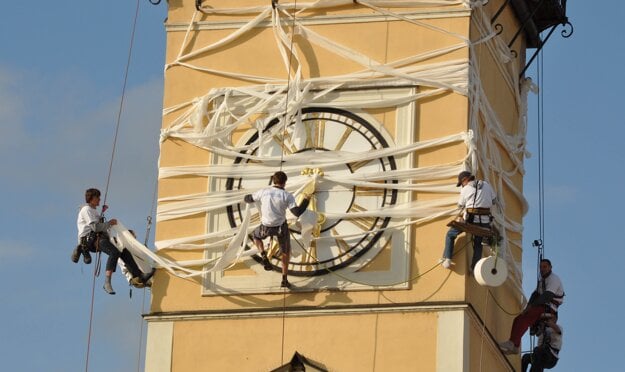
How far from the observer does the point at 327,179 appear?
28000 millimetres

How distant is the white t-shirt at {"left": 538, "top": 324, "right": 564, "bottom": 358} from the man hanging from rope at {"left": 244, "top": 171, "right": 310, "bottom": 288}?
10.3 ft

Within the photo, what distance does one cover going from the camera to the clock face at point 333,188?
27750mm

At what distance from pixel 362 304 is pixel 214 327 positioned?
1528mm

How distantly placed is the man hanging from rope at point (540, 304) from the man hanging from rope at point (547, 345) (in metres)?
0.10

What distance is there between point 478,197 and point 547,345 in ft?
7.99

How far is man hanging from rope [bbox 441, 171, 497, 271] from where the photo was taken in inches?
1075

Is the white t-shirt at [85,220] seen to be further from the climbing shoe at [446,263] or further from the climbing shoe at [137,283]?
the climbing shoe at [446,263]

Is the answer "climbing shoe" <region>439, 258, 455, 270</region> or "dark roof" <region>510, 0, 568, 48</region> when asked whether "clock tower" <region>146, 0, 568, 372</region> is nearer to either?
"climbing shoe" <region>439, 258, 455, 270</region>

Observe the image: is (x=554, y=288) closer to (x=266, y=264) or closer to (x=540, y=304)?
(x=540, y=304)

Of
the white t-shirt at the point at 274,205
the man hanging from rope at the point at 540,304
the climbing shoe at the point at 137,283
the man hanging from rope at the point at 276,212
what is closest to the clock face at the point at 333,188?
the man hanging from rope at the point at 276,212

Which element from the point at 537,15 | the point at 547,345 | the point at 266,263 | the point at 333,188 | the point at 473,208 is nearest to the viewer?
the point at 473,208

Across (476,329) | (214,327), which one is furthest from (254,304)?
(476,329)

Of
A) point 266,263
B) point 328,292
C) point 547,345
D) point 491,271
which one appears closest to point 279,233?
point 266,263

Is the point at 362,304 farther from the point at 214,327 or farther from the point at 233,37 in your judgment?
the point at 233,37
